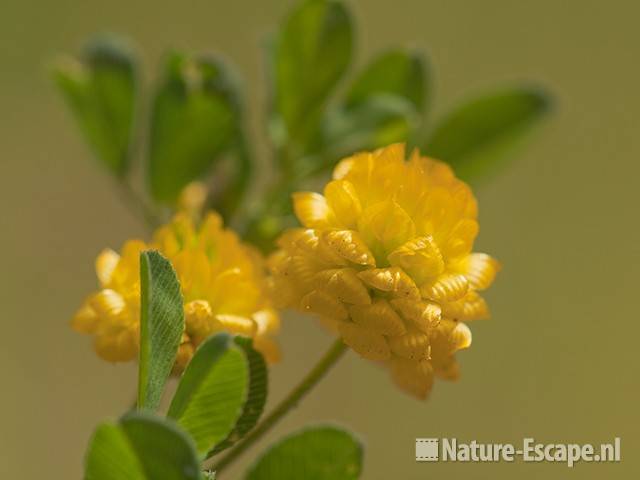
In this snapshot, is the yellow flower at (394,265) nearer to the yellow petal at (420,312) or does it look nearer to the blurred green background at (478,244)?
the yellow petal at (420,312)

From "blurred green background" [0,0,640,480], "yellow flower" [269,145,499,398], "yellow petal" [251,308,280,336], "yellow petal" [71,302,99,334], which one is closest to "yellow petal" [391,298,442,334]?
"yellow flower" [269,145,499,398]

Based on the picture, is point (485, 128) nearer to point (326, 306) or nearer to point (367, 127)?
point (367, 127)

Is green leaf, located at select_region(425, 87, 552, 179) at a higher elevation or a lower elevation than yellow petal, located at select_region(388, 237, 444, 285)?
higher

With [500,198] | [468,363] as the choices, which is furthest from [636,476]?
[500,198]

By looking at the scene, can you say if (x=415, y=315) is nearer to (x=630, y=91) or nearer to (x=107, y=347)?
(x=107, y=347)

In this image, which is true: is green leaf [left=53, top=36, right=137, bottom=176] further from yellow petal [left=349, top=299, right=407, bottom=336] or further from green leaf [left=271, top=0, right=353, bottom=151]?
yellow petal [left=349, top=299, right=407, bottom=336]

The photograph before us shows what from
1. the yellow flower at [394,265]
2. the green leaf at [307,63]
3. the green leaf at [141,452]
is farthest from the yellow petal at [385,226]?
the green leaf at [307,63]

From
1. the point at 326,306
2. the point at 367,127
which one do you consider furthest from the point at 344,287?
the point at 367,127
